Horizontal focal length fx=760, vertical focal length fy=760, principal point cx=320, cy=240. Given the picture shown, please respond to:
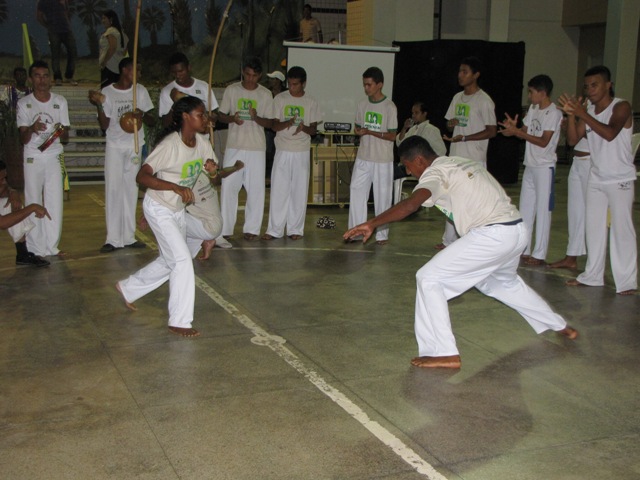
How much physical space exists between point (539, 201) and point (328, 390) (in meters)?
4.88

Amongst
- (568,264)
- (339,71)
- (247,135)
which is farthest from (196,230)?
(339,71)

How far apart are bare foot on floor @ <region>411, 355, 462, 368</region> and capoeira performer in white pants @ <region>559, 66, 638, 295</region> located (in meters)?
3.00

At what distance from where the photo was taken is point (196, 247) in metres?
7.98

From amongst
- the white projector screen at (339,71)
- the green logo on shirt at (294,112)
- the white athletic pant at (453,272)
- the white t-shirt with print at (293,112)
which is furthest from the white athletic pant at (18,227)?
the white projector screen at (339,71)

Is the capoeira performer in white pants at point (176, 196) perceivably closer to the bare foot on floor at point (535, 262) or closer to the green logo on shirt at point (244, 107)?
the green logo on shirt at point (244, 107)

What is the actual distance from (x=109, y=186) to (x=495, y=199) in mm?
5762

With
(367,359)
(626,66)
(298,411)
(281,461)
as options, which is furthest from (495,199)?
(626,66)

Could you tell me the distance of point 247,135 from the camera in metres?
10.3

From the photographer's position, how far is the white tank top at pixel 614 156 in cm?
768

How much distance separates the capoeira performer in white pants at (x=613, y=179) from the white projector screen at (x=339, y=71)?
7.08 m

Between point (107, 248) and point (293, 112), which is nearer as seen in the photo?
point (107, 248)

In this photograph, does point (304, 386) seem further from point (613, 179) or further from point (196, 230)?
point (613, 179)

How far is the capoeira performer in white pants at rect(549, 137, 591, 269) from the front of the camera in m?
8.81

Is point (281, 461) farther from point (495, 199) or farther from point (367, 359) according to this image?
point (495, 199)
